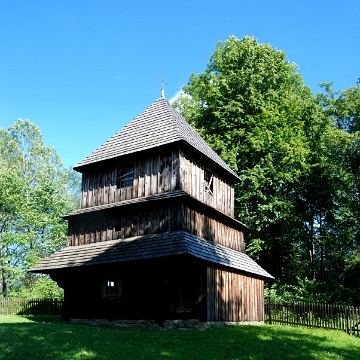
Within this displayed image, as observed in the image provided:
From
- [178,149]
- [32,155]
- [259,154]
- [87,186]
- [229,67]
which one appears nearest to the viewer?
[178,149]

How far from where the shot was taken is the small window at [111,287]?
18.2 meters

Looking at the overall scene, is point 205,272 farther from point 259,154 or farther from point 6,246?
point 6,246

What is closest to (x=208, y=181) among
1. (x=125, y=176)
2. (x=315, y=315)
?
(x=125, y=176)

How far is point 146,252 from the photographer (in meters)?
16.5

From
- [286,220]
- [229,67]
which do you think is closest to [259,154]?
[286,220]

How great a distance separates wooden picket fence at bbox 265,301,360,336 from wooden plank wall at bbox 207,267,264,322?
6.58 ft

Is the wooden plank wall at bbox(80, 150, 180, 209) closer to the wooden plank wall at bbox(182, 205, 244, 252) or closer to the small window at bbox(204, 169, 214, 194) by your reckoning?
the wooden plank wall at bbox(182, 205, 244, 252)

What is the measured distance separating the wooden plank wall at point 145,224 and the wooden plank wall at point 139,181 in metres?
0.83

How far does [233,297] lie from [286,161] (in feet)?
48.4

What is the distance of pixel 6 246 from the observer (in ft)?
124

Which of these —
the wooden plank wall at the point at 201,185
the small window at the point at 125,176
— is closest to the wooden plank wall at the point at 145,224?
the wooden plank wall at the point at 201,185

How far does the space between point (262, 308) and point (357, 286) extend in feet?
38.1

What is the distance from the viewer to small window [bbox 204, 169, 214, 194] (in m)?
20.9

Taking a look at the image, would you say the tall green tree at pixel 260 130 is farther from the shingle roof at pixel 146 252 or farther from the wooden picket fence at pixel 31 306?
the wooden picket fence at pixel 31 306
